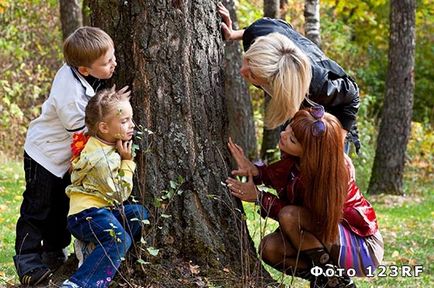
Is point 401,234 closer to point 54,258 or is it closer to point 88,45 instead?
point 54,258

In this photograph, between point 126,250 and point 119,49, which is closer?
point 126,250

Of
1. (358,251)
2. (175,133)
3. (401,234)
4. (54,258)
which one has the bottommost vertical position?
(401,234)

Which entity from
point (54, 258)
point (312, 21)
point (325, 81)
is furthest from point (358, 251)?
point (312, 21)

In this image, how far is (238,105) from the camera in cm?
1147

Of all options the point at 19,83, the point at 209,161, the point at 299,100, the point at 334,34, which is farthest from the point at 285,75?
the point at 334,34

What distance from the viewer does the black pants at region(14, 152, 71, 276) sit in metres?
4.64

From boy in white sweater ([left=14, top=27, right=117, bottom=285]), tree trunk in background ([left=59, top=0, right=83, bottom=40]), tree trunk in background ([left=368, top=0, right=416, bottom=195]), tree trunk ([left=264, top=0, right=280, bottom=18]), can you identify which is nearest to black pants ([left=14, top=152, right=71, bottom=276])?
boy in white sweater ([left=14, top=27, right=117, bottom=285])

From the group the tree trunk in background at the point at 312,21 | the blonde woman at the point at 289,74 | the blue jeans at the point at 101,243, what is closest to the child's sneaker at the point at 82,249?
the blue jeans at the point at 101,243

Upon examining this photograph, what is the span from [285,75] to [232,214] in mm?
839

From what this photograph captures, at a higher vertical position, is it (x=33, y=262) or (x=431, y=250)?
(x=33, y=262)

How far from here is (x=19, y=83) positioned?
53.0ft

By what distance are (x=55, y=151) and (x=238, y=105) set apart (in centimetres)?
703

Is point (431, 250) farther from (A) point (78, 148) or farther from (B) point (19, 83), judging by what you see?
(B) point (19, 83)

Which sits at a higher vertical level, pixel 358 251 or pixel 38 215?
pixel 38 215
